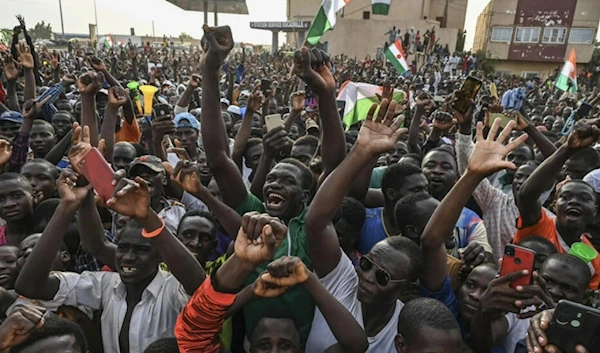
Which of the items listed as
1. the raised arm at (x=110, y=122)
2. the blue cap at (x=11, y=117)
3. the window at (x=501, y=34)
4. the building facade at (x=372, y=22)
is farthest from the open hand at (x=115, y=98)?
the window at (x=501, y=34)

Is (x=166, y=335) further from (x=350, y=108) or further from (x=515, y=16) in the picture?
(x=515, y=16)

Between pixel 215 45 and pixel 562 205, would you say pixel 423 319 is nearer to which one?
pixel 562 205

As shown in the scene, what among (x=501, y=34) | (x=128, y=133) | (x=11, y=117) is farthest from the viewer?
(x=501, y=34)

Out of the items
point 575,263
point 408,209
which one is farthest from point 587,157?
point 408,209

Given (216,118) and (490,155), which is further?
(216,118)

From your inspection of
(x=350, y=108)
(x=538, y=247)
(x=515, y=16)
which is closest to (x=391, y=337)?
(x=538, y=247)

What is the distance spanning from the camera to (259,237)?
1.43 meters

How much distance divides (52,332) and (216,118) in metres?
1.39

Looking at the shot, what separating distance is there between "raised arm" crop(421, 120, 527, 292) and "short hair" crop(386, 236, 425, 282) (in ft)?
0.13

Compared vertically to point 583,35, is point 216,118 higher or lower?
lower

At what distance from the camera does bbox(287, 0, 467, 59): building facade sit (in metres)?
28.3

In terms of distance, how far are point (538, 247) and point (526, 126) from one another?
1.41m

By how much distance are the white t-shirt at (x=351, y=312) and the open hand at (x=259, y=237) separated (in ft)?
2.10

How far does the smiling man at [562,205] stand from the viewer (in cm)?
241
